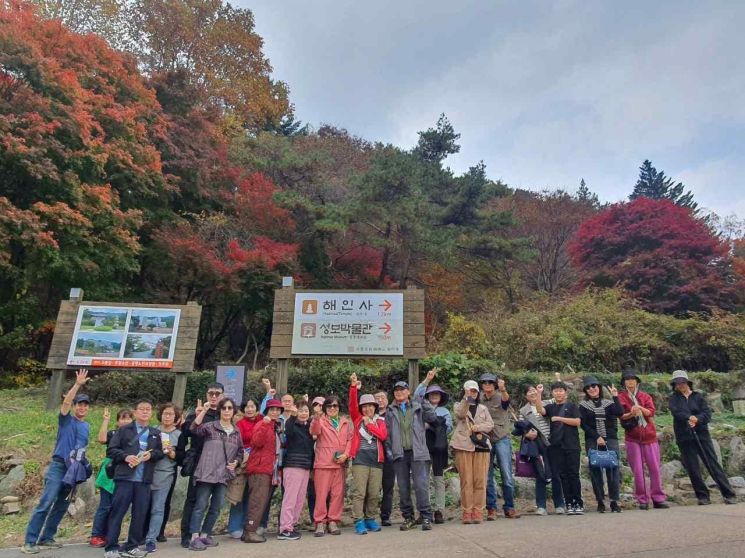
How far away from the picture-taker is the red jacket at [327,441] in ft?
17.1

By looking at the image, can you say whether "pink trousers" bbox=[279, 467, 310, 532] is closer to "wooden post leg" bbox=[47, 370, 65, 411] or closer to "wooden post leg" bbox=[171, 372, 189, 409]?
"wooden post leg" bbox=[171, 372, 189, 409]

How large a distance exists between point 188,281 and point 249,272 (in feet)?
7.62

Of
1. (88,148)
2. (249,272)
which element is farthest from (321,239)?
(88,148)

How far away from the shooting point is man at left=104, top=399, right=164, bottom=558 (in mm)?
4406

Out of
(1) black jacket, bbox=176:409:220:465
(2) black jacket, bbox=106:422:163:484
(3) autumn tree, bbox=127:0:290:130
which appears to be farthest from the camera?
(3) autumn tree, bbox=127:0:290:130

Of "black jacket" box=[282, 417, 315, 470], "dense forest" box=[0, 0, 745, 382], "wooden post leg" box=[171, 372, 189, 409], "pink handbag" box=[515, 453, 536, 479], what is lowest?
"pink handbag" box=[515, 453, 536, 479]

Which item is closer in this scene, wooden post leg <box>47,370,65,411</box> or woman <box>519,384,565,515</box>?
woman <box>519,384,565,515</box>

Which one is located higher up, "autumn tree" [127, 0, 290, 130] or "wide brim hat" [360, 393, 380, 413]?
"autumn tree" [127, 0, 290, 130]

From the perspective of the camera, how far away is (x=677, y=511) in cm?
534

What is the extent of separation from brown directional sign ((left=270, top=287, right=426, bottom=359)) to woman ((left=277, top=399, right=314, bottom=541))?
9.78 ft

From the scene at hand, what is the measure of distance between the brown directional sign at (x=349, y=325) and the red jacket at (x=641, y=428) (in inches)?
129

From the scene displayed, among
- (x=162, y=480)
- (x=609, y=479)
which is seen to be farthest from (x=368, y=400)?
(x=609, y=479)

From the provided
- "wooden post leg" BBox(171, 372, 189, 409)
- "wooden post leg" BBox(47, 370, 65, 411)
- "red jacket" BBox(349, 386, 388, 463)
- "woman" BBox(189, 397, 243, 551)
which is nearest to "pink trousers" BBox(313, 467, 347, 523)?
"red jacket" BBox(349, 386, 388, 463)

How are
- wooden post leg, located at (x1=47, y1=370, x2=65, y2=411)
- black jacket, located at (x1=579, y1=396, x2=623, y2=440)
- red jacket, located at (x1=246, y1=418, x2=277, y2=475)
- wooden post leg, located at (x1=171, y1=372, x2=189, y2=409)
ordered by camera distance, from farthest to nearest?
wooden post leg, located at (x1=47, y1=370, x2=65, y2=411)
wooden post leg, located at (x1=171, y1=372, x2=189, y2=409)
black jacket, located at (x1=579, y1=396, x2=623, y2=440)
red jacket, located at (x1=246, y1=418, x2=277, y2=475)
